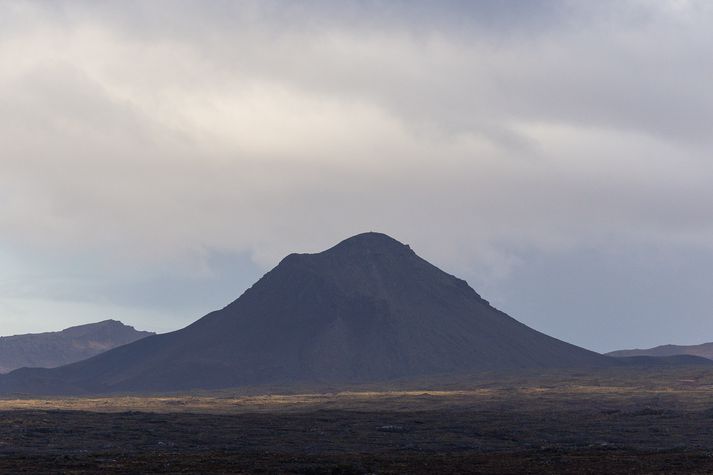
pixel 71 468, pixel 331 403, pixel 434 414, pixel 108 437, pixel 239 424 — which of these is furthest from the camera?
pixel 331 403

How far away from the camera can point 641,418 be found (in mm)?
140000

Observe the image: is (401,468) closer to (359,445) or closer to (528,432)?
(359,445)

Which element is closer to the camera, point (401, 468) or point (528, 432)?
point (401, 468)

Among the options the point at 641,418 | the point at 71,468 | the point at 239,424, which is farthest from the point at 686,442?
the point at 71,468

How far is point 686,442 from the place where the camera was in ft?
355

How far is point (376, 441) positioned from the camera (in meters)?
110

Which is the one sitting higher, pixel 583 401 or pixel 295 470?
pixel 583 401

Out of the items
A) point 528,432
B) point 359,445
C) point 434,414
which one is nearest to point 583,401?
point 434,414

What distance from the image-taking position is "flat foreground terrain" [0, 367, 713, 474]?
264ft

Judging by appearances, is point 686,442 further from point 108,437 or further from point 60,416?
point 60,416

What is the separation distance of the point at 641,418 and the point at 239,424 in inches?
2046

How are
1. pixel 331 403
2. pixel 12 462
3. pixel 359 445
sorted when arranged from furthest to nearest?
pixel 331 403, pixel 359 445, pixel 12 462

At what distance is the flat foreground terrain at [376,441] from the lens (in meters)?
80.4

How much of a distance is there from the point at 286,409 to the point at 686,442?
87027 mm
